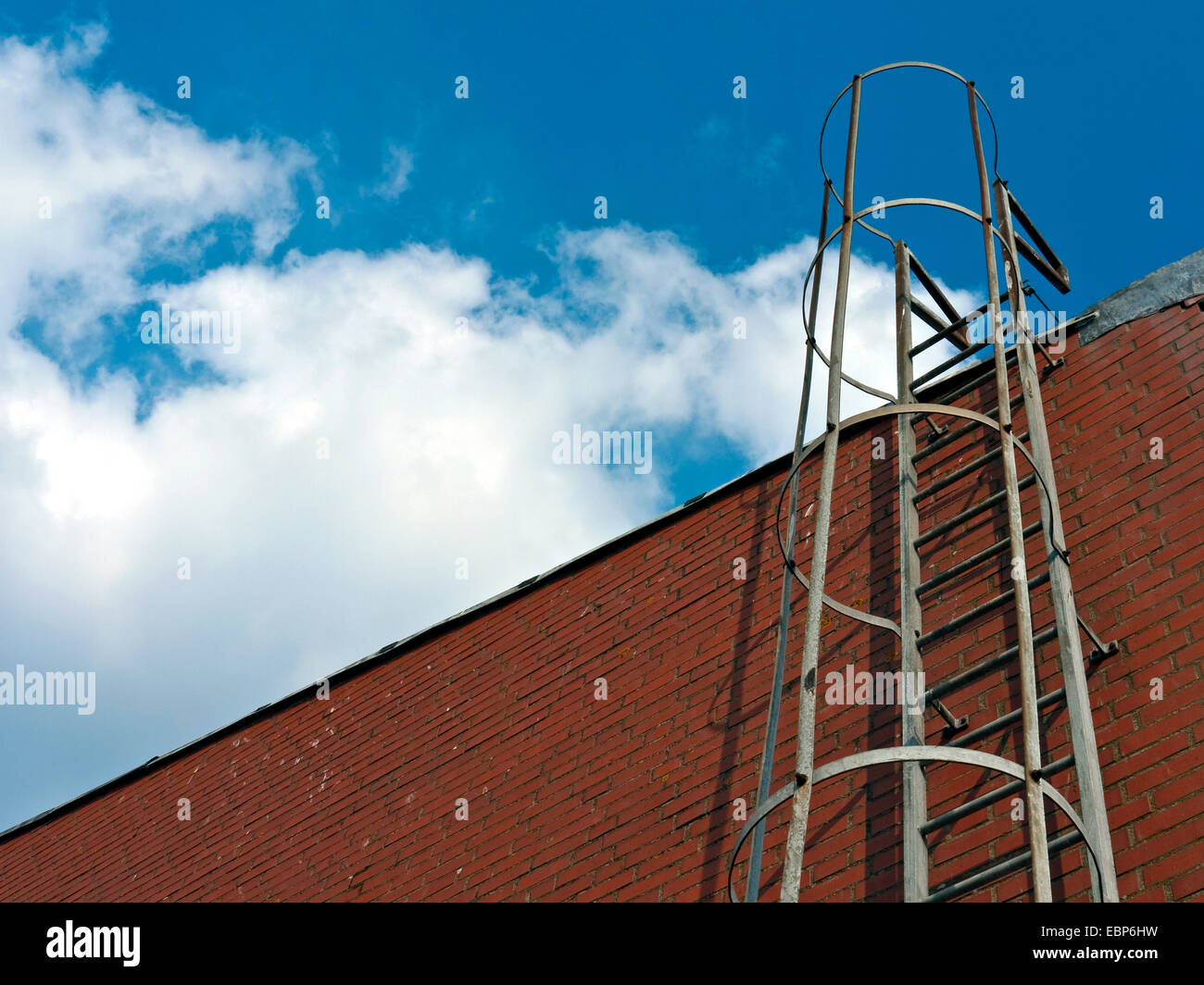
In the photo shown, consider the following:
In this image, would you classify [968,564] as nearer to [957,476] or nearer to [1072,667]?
[957,476]

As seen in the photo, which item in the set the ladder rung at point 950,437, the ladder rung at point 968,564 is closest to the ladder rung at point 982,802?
the ladder rung at point 968,564

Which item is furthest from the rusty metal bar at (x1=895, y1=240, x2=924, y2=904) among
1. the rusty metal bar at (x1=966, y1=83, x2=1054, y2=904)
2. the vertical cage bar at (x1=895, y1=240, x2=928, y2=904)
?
the rusty metal bar at (x1=966, y1=83, x2=1054, y2=904)

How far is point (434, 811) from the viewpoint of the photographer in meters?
7.32

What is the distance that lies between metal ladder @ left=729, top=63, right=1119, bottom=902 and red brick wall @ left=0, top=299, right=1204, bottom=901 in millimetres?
167

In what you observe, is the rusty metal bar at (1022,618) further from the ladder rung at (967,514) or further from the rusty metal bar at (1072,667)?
the ladder rung at (967,514)

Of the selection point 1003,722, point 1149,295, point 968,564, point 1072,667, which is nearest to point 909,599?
point 968,564

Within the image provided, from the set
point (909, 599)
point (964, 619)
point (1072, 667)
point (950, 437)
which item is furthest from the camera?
point (950, 437)

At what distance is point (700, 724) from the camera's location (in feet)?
20.9

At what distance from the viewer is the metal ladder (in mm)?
3902

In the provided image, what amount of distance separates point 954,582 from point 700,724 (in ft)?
4.46
